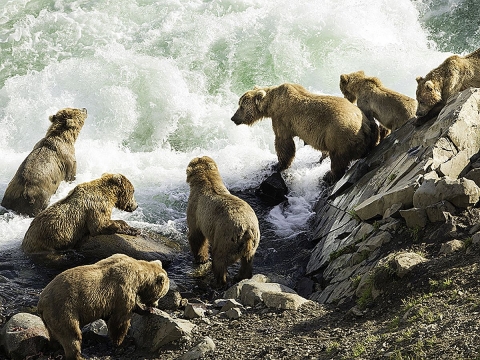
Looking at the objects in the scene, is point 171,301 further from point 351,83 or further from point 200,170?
point 351,83

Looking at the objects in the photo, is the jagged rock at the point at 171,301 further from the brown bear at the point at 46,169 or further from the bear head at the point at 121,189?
the brown bear at the point at 46,169

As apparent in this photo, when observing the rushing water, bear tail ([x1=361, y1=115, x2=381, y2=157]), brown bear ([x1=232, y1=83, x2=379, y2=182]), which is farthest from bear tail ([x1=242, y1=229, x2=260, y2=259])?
bear tail ([x1=361, y1=115, x2=381, y2=157])

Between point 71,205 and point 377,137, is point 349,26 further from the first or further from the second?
point 71,205

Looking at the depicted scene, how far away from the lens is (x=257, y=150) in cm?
1574

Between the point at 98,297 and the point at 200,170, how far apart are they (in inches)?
137

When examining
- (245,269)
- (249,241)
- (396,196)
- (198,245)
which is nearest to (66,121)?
(198,245)

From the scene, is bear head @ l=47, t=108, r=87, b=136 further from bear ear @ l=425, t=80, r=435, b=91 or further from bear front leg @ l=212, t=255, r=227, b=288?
bear ear @ l=425, t=80, r=435, b=91

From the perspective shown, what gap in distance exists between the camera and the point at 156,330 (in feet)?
26.9

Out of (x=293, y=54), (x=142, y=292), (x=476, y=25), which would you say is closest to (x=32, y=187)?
(x=142, y=292)

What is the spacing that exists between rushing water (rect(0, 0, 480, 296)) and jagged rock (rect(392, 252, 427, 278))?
4539mm

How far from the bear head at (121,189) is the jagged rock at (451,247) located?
16.8 ft

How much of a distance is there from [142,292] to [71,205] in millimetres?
2911

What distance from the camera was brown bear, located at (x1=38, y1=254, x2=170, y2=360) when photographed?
7.81m

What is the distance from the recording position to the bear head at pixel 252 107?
1403cm
